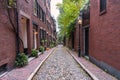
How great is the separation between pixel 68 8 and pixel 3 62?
20.2 meters

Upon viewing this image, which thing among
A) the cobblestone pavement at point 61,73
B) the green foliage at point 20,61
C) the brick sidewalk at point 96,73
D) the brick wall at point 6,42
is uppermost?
the brick wall at point 6,42

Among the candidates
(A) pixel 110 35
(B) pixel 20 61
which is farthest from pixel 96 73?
(B) pixel 20 61

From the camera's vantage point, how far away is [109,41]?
27.3 feet

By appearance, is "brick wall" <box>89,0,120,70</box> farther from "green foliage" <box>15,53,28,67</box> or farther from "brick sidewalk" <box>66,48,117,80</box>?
"green foliage" <box>15,53,28,67</box>

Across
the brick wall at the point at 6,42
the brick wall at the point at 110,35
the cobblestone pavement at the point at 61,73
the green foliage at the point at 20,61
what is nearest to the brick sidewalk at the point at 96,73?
the cobblestone pavement at the point at 61,73

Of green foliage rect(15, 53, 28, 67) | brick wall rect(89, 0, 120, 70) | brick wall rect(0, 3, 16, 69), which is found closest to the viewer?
brick wall rect(89, 0, 120, 70)

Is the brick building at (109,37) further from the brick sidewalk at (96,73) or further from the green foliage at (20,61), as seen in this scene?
the green foliage at (20,61)

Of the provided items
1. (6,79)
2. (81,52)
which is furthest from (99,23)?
(81,52)

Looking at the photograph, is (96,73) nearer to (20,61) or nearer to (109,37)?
(109,37)

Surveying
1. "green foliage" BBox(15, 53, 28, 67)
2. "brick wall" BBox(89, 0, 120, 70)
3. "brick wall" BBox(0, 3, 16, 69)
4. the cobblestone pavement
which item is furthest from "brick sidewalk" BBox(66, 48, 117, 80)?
"brick wall" BBox(0, 3, 16, 69)

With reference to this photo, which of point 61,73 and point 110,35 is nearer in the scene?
point 110,35

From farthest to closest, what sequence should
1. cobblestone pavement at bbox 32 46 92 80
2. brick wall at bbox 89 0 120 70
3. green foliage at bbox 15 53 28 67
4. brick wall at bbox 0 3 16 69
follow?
green foliage at bbox 15 53 28 67
brick wall at bbox 0 3 16 69
cobblestone pavement at bbox 32 46 92 80
brick wall at bbox 89 0 120 70

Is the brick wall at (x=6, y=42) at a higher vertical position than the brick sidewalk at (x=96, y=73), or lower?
higher

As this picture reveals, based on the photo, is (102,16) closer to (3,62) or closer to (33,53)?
(3,62)
